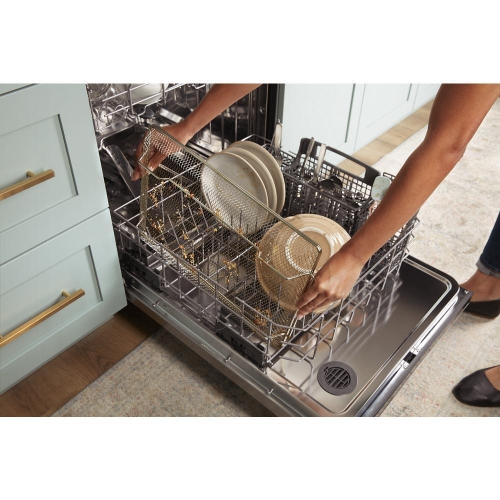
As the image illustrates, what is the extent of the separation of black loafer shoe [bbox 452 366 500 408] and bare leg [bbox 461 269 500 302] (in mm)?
243

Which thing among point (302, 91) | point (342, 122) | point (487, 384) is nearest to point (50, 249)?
point (302, 91)

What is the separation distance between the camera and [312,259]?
1007mm

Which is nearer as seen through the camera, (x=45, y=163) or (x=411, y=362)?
(x=45, y=163)

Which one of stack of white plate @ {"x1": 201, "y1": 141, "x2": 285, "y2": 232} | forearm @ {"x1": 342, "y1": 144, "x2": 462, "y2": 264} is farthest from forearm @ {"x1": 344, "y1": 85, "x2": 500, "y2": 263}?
stack of white plate @ {"x1": 201, "y1": 141, "x2": 285, "y2": 232}

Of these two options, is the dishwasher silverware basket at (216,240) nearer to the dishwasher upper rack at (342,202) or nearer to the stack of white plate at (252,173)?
the stack of white plate at (252,173)

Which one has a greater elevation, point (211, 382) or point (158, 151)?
point (158, 151)

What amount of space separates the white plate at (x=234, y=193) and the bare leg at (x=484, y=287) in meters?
0.67

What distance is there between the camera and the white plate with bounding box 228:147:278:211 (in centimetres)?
117

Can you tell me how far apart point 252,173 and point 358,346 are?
43cm

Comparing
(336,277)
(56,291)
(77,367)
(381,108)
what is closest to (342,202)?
(336,277)

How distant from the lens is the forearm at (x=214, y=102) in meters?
1.13

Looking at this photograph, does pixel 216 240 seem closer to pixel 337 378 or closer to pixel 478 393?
pixel 337 378

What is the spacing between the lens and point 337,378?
3.66ft

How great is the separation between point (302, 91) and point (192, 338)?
31.0 inches
